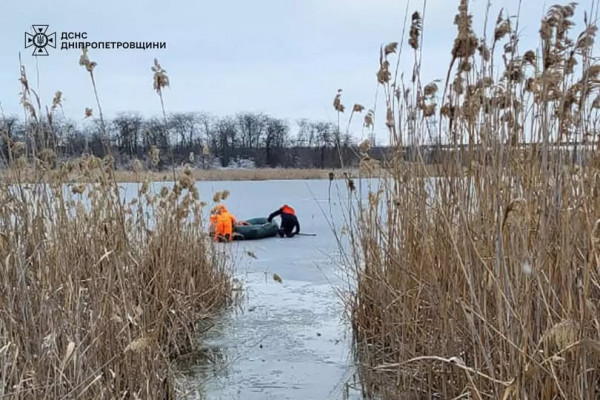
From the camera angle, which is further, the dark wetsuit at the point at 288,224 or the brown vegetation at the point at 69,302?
the dark wetsuit at the point at 288,224

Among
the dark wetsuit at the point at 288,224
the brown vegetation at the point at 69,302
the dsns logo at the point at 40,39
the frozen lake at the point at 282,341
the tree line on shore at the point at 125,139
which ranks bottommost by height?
the frozen lake at the point at 282,341

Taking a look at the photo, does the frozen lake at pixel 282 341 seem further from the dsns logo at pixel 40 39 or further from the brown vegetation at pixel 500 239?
the dsns logo at pixel 40 39

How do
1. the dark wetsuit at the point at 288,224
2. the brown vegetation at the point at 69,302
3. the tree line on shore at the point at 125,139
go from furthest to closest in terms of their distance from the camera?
the dark wetsuit at the point at 288,224 → the tree line on shore at the point at 125,139 → the brown vegetation at the point at 69,302

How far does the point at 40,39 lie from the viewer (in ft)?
9.37

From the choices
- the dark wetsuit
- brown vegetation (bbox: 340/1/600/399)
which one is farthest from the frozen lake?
the dark wetsuit

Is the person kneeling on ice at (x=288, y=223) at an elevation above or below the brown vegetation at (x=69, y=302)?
below

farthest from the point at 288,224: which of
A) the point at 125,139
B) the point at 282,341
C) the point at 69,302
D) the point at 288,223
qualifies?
the point at 69,302

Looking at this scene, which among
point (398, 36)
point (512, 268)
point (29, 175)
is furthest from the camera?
point (398, 36)

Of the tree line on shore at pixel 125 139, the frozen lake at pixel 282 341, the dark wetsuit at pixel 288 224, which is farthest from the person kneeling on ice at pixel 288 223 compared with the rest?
the frozen lake at pixel 282 341

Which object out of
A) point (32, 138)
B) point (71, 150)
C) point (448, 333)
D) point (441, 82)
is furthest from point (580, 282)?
point (71, 150)

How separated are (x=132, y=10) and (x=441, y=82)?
2.71 meters

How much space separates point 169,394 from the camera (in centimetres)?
217

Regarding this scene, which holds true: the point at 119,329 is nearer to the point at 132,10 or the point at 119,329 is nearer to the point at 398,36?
the point at 398,36

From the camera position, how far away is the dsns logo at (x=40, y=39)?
8.66 ft
